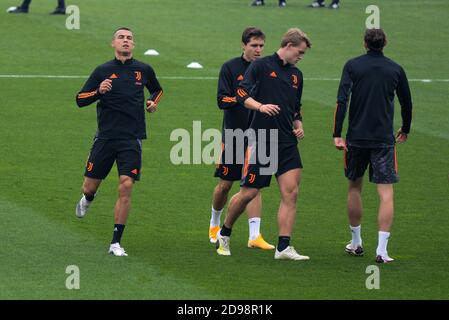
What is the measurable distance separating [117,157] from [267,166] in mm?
1653

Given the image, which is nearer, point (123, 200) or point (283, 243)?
point (283, 243)

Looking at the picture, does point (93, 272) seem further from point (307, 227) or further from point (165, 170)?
point (165, 170)

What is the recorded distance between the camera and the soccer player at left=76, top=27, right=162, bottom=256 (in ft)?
46.9

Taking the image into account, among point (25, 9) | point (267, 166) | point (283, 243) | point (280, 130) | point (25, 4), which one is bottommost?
point (283, 243)

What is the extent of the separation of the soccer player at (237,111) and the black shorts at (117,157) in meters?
1.07

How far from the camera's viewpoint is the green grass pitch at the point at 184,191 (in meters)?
13.0

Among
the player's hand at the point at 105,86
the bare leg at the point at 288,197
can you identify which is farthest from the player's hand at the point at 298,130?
the player's hand at the point at 105,86

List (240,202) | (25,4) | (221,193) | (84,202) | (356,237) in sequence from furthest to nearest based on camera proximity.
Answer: (25,4) → (84,202) → (221,193) → (356,237) → (240,202)

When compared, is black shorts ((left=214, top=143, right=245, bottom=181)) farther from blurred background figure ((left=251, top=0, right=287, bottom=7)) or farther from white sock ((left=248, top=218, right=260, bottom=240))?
blurred background figure ((left=251, top=0, right=287, bottom=7))

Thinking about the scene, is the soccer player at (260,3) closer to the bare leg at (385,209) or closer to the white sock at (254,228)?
the white sock at (254,228)

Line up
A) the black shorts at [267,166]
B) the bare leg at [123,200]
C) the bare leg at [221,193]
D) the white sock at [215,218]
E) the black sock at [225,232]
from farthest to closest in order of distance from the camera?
1. the white sock at [215,218]
2. the bare leg at [221,193]
3. the black sock at [225,232]
4. the bare leg at [123,200]
5. the black shorts at [267,166]

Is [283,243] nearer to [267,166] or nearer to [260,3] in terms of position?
[267,166]

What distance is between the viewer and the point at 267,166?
1416 cm

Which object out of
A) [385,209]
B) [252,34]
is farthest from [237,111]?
[385,209]
